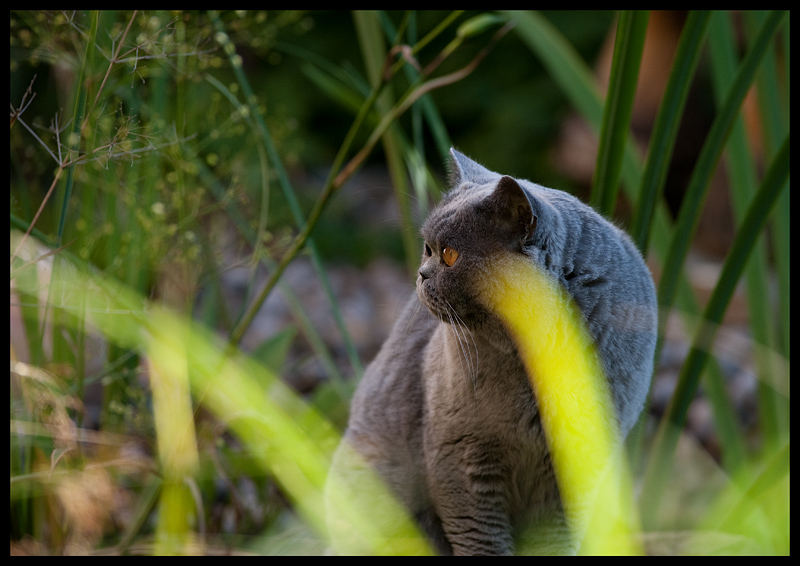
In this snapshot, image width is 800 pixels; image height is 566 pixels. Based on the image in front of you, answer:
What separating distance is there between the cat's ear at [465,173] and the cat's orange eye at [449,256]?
144mm

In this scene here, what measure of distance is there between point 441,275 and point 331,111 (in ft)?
11.5

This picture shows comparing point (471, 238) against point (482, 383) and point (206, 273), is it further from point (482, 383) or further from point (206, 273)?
point (206, 273)

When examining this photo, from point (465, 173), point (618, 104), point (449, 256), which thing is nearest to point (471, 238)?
point (449, 256)

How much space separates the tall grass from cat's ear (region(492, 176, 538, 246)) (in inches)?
12.0

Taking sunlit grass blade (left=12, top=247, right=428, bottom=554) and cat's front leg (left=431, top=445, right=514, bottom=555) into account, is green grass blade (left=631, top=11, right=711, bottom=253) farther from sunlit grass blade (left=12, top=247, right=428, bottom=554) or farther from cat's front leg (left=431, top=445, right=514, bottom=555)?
sunlit grass blade (left=12, top=247, right=428, bottom=554)

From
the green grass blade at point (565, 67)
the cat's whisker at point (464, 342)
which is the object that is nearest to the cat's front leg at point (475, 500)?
the cat's whisker at point (464, 342)

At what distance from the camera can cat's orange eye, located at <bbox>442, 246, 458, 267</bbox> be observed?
3.22 feet

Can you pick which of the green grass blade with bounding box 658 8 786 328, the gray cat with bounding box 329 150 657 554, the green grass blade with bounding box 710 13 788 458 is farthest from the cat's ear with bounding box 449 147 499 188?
the green grass blade with bounding box 710 13 788 458

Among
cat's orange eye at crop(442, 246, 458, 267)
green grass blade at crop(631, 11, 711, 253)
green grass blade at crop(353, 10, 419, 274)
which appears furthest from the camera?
green grass blade at crop(353, 10, 419, 274)

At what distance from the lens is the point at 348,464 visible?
1.30m

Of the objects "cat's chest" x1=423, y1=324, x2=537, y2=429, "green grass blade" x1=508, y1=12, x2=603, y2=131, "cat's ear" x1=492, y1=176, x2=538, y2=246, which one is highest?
"green grass blade" x1=508, y1=12, x2=603, y2=131

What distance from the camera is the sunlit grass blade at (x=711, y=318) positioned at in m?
1.17

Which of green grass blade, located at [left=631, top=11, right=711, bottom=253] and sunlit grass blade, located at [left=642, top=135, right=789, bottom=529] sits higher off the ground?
green grass blade, located at [left=631, top=11, right=711, bottom=253]

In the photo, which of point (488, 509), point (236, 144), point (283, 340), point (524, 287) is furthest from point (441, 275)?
point (236, 144)
